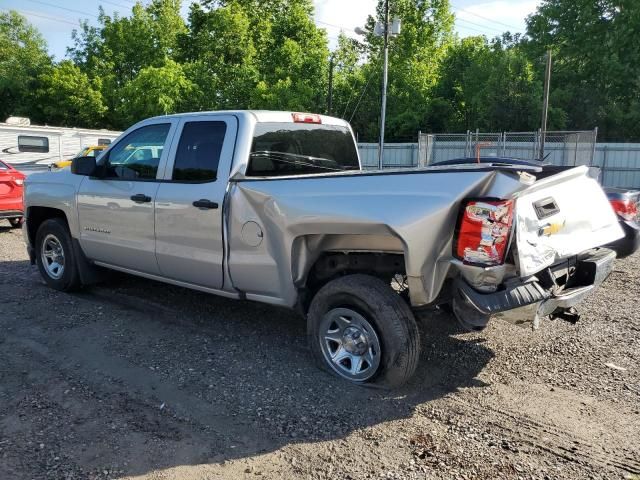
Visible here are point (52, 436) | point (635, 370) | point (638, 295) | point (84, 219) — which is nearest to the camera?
point (52, 436)

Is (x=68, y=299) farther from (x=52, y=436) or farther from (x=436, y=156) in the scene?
(x=436, y=156)

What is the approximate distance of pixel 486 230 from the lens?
3.25 m

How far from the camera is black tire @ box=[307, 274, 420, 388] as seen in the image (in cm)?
374

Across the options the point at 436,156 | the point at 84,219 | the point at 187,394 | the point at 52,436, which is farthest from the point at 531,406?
the point at 436,156

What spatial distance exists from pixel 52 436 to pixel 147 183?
2.53 metres

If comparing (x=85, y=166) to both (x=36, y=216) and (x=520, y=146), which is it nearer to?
(x=36, y=216)

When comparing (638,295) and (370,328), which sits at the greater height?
(370,328)

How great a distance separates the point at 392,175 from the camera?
366cm

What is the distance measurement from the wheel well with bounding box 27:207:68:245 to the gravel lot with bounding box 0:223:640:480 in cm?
136

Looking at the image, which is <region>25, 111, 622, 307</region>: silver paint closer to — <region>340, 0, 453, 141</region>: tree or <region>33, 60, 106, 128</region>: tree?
<region>340, 0, 453, 141</region>: tree

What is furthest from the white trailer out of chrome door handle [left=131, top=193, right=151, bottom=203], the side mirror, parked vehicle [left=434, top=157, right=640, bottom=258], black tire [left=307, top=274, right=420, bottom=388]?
black tire [left=307, top=274, right=420, bottom=388]

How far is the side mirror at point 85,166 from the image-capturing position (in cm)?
568

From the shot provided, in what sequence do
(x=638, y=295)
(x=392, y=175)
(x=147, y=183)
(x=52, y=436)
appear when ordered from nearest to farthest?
(x=52, y=436) → (x=392, y=175) → (x=147, y=183) → (x=638, y=295)

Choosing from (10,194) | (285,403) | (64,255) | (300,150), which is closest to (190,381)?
(285,403)
